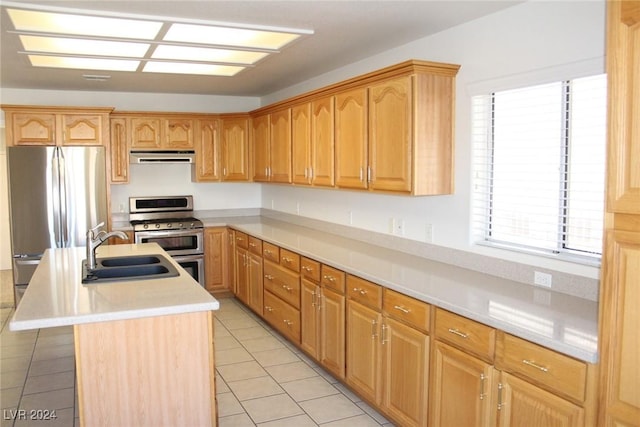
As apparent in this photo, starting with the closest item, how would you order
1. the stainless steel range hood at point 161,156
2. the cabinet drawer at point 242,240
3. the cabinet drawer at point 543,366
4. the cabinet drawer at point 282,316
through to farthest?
1. the cabinet drawer at point 543,366
2. the cabinet drawer at point 282,316
3. the cabinet drawer at point 242,240
4. the stainless steel range hood at point 161,156

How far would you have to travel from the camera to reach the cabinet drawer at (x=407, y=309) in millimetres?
2766

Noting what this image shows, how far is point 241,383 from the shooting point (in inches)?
152

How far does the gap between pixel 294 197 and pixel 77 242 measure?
92.6 inches

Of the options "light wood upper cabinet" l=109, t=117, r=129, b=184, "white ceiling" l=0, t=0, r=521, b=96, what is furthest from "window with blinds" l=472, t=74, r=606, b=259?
"light wood upper cabinet" l=109, t=117, r=129, b=184

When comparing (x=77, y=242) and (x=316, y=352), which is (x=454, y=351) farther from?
(x=77, y=242)

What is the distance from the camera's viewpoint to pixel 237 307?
236 inches

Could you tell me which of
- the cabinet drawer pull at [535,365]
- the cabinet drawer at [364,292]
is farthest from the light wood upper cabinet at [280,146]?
the cabinet drawer pull at [535,365]

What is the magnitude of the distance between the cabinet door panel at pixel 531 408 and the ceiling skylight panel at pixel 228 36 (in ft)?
8.51

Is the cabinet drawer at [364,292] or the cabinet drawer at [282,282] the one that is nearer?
the cabinet drawer at [364,292]

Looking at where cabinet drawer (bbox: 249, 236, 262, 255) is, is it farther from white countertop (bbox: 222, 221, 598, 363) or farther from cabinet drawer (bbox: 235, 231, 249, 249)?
white countertop (bbox: 222, 221, 598, 363)

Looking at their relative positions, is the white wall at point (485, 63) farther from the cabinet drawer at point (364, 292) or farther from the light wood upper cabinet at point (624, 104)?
the light wood upper cabinet at point (624, 104)

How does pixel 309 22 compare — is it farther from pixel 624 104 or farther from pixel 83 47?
pixel 624 104

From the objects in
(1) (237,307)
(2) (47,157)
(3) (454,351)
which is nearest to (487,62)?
(3) (454,351)

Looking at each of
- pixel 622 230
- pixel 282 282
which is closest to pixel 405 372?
pixel 622 230
